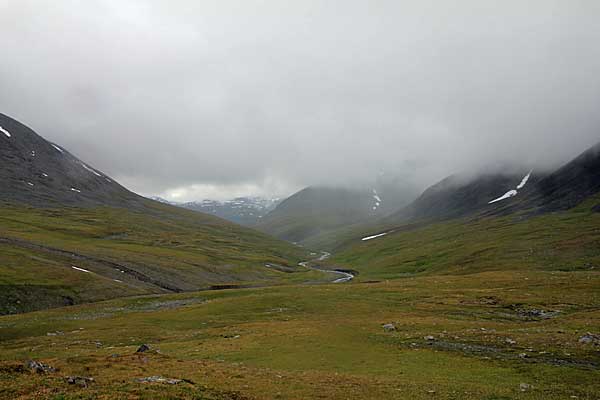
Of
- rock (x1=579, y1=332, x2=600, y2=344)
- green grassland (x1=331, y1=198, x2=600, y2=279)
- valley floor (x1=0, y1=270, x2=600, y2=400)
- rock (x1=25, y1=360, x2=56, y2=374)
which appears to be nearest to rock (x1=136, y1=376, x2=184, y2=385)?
valley floor (x1=0, y1=270, x2=600, y2=400)

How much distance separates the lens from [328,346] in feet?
142

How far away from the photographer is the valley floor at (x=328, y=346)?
26281mm

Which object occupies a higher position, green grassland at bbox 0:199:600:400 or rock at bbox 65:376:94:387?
rock at bbox 65:376:94:387

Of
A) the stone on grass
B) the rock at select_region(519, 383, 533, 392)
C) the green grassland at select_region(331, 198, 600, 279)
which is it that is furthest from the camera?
the green grassland at select_region(331, 198, 600, 279)

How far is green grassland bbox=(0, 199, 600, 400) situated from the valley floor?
156mm

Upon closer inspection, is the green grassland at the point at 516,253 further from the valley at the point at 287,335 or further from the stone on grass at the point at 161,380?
the stone on grass at the point at 161,380

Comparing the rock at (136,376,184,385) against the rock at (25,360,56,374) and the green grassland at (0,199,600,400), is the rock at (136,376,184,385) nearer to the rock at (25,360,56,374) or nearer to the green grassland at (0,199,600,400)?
the green grassland at (0,199,600,400)

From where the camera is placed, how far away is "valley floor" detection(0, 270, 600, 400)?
86.2 ft

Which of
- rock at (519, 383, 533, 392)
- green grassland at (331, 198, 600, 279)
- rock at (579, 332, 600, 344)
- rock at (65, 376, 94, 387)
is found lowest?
rock at (519, 383, 533, 392)

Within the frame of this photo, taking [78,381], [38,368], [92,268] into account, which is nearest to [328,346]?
[78,381]

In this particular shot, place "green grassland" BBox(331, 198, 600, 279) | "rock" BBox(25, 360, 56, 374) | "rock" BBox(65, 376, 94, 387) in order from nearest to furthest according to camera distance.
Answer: "rock" BBox(65, 376, 94, 387) < "rock" BBox(25, 360, 56, 374) < "green grassland" BBox(331, 198, 600, 279)

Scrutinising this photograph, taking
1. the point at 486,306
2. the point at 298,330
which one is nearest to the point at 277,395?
the point at 298,330

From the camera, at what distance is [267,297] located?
82.8m

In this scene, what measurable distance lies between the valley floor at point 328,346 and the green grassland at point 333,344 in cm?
16
